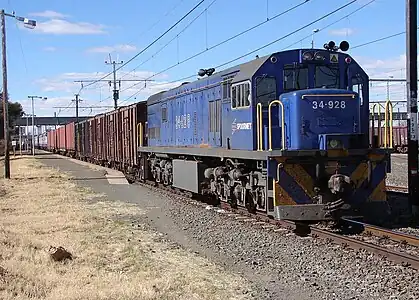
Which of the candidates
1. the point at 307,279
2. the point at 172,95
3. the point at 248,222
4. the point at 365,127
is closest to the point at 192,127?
the point at 172,95

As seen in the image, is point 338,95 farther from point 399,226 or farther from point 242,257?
point 242,257

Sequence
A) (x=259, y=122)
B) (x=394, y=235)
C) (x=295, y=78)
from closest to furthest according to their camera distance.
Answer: (x=394, y=235) < (x=259, y=122) < (x=295, y=78)

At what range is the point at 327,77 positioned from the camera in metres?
12.5

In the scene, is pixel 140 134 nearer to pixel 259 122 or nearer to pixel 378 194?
pixel 259 122

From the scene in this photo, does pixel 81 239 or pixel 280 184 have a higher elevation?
pixel 280 184

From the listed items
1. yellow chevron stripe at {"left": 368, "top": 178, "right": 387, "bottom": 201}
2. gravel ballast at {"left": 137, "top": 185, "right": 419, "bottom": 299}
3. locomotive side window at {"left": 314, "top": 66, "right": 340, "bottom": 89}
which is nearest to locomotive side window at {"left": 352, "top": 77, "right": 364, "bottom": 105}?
locomotive side window at {"left": 314, "top": 66, "right": 340, "bottom": 89}

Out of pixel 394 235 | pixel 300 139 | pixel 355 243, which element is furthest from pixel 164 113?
pixel 355 243

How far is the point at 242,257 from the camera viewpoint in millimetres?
9234

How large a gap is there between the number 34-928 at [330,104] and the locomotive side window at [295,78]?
0.96 meters

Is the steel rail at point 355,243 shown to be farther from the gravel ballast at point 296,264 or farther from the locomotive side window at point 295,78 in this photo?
the locomotive side window at point 295,78

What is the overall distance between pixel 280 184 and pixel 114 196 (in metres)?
10.0

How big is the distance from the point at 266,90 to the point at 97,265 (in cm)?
572

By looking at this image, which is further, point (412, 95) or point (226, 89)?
point (226, 89)

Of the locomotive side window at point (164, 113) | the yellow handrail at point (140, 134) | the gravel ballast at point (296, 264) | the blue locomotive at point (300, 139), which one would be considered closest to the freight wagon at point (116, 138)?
the yellow handrail at point (140, 134)
